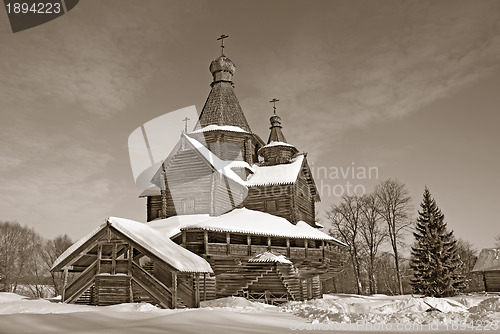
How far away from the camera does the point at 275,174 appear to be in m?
31.4

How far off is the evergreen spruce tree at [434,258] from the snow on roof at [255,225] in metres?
8.95

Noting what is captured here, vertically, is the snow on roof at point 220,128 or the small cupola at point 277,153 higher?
the snow on roof at point 220,128

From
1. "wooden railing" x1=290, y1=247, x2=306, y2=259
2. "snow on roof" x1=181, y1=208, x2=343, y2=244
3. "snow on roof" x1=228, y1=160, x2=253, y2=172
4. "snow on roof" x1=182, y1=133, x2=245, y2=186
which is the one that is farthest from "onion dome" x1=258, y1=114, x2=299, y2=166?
"wooden railing" x1=290, y1=247, x2=306, y2=259

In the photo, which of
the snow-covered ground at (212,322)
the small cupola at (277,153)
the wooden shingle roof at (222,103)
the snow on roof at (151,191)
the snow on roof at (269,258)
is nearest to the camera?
the snow-covered ground at (212,322)

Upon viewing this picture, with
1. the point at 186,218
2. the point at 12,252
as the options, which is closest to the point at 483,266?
the point at 186,218

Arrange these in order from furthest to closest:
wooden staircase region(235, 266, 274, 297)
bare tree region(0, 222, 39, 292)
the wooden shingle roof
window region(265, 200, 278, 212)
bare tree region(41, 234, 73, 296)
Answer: bare tree region(41, 234, 73, 296) < bare tree region(0, 222, 39, 292) < the wooden shingle roof < window region(265, 200, 278, 212) < wooden staircase region(235, 266, 274, 297)

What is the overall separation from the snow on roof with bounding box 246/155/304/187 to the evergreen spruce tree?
1057cm

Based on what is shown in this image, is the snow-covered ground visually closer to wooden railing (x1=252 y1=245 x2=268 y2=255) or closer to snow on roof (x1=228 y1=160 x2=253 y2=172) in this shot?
wooden railing (x1=252 y1=245 x2=268 y2=255)

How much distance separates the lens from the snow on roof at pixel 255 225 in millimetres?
22625

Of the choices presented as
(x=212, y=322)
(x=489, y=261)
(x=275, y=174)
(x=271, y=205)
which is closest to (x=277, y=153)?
(x=275, y=174)

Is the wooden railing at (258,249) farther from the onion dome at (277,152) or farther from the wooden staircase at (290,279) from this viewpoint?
the onion dome at (277,152)

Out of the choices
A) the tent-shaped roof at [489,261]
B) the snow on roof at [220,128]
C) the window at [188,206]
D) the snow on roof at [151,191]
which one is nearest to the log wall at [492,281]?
the tent-shaped roof at [489,261]

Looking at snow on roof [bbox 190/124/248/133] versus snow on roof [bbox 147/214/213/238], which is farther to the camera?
snow on roof [bbox 190/124/248/133]

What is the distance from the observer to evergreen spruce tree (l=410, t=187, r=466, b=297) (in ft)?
93.6
